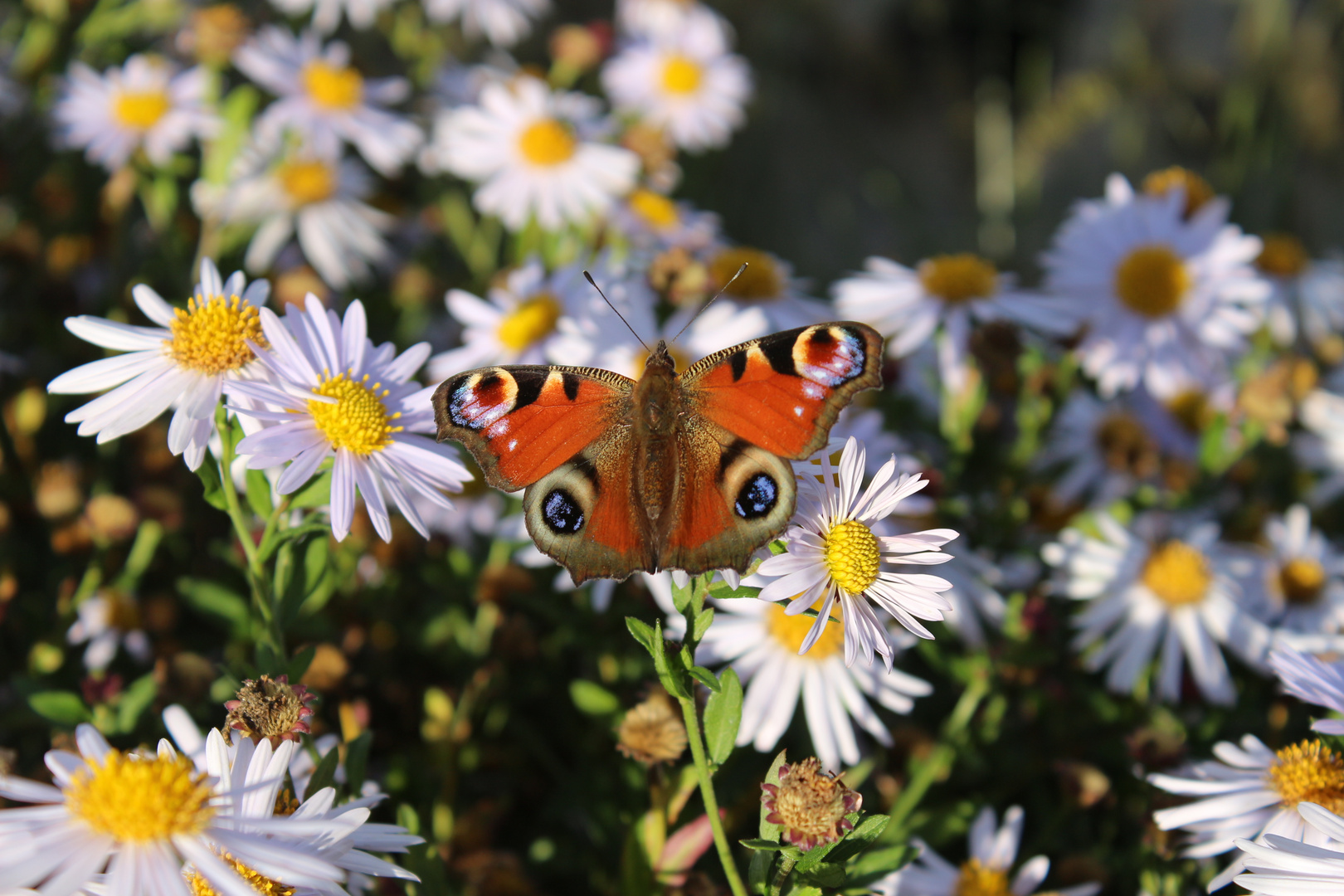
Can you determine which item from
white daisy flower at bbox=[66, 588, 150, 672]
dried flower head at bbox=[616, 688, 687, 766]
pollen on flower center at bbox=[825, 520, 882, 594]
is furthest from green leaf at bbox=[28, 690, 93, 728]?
pollen on flower center at bbox=[825, 520, 882, 594]

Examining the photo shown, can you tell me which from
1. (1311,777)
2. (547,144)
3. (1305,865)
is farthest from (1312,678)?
(547,144)

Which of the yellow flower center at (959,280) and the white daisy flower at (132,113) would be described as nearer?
the yellow flower center at (959,280)

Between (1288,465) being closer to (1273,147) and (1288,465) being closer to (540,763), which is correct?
(1273,147)

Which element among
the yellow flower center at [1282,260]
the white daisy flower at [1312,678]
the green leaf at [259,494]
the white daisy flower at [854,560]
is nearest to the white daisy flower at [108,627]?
the green leaf at [259,494]

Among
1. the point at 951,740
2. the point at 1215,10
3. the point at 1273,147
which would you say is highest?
the point at 1215,10

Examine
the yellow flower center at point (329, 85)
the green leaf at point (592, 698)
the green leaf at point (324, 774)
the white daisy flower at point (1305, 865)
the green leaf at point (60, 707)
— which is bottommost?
the white daisy flower at point (1305, 865)

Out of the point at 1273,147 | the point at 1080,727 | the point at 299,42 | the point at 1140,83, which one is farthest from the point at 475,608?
the point at 1140,83

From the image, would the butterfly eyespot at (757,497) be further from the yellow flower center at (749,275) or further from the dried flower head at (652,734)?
the yellow flower center at (749,275)

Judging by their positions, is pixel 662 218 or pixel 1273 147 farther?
pixel 1273 147
